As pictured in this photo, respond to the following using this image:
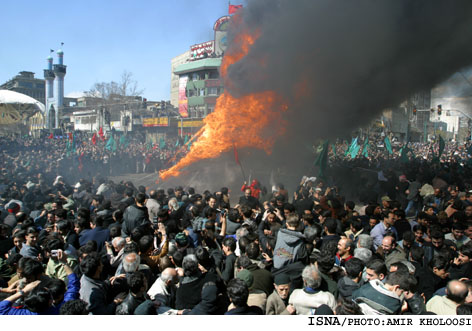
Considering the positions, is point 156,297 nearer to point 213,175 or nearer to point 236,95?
point 213,175

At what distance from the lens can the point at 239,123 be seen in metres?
14.4

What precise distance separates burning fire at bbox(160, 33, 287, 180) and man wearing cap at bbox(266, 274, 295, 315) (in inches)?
422

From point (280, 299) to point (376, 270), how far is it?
1.03 meters

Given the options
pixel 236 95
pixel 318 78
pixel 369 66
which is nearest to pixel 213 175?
pixel 236 95

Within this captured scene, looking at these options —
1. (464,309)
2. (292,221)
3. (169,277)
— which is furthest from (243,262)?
(464,309)

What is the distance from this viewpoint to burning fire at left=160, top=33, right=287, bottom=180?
14.3 metres

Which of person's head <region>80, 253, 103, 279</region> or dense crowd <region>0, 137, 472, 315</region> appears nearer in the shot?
dense crowd <region>0, 137, 472, 315</region>

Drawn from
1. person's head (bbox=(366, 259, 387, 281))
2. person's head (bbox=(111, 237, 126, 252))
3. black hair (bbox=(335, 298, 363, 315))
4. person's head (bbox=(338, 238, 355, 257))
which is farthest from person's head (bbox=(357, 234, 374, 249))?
person's head (bbox=(111, 237, 126, 252))

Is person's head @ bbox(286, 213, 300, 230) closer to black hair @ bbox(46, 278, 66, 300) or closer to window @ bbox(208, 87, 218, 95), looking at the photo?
black hair @ bbox(46, 278, 66, 300)

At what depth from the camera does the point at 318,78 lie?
14094 millimetres

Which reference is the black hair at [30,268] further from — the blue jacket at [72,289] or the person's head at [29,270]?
the blue jacket at [72,289]

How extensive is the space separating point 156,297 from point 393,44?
43.3ft

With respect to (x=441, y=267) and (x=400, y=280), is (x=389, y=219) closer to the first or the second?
(x=441, y=267)

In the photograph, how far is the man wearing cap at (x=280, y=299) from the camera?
3462mm
